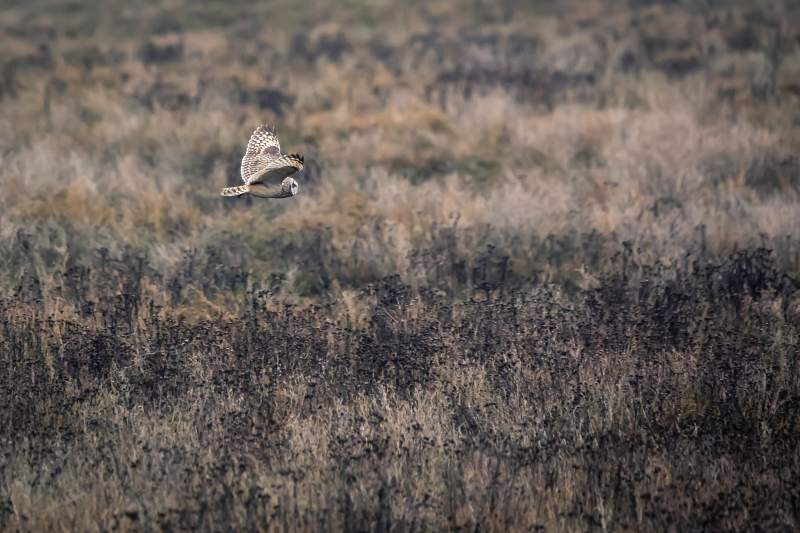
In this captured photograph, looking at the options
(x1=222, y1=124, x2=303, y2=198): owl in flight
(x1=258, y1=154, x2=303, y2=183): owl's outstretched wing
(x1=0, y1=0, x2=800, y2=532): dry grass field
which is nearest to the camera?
(x1=0, y1=0, x2=800, y2=532): dry grass field

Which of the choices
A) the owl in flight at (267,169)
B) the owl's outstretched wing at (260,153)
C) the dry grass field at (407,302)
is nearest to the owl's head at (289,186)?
the owl in flight at (267,169)

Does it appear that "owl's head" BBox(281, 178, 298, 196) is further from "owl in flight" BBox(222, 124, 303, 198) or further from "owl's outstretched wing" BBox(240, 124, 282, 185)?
"owl's outstretched wing" BBox(240, 124, 282, 185)

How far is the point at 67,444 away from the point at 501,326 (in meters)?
2.58

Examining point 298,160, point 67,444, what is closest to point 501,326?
point 298,160

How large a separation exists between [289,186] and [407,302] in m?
1.30

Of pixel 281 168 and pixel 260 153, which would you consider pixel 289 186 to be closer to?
pixel 281 168

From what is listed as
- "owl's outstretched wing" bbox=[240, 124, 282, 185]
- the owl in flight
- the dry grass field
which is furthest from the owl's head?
the dry grass field

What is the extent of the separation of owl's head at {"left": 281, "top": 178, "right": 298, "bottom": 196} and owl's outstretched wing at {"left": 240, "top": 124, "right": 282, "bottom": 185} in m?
0.29

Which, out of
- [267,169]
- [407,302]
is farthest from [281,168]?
[407,302]

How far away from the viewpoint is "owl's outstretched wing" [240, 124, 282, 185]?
6.07 m

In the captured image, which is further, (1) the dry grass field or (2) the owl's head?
(2) the owl's head

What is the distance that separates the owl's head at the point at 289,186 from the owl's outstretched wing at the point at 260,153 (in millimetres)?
292

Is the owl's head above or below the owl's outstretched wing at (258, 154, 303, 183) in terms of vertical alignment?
below

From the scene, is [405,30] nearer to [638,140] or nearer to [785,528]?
[638,140]
